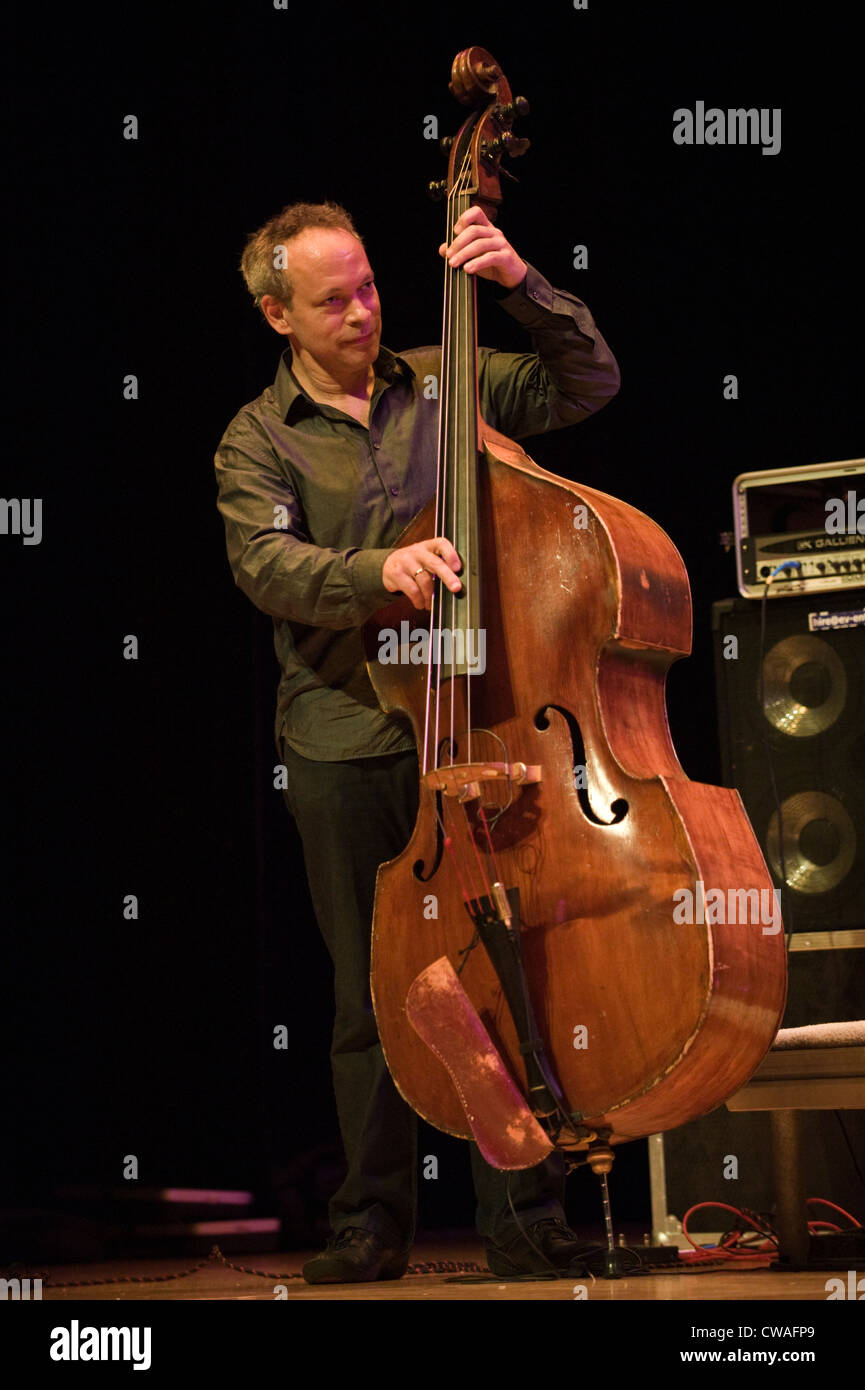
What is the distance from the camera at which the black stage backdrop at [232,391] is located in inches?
144

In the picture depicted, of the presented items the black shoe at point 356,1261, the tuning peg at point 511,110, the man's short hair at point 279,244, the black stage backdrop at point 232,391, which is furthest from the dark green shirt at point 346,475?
the black stage backdrop at point 232,391

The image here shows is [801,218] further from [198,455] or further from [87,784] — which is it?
[87,784]

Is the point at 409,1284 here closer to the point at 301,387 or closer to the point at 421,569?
the point at 421,569

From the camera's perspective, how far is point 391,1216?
2.52m

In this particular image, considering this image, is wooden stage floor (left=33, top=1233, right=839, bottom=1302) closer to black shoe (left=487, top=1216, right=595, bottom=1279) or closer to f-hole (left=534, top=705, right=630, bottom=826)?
black shoe (left=487, top=1216, right=595, bottom=1279)

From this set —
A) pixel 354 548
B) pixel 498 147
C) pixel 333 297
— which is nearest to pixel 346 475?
pixel 354 548

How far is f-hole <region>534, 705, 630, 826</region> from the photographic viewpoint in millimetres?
2021

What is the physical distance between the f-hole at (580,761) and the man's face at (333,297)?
0.86 metres

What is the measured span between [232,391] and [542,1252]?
2418mm

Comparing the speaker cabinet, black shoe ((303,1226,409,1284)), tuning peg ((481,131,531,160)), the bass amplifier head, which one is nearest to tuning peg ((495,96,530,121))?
tuning peg ((481,131,531,160))

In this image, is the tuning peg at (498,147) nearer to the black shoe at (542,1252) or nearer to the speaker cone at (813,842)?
the speaker cone at (813,842)

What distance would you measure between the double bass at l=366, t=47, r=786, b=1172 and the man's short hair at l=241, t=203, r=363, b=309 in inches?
17.0
